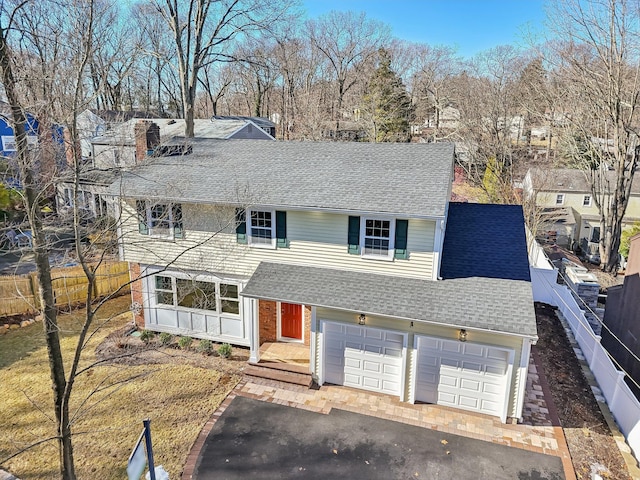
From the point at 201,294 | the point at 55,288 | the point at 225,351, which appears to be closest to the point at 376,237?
the point at 225,351

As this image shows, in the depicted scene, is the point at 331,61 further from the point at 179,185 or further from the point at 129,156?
the point at 179,185

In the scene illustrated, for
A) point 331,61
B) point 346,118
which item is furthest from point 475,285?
point 331,61

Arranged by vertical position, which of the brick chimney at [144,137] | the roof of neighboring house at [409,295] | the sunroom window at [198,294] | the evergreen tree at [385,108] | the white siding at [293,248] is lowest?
the sunroom window at [198,294]

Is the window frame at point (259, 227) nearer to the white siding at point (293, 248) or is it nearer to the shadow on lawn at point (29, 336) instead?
the white siding at point (293, 248)

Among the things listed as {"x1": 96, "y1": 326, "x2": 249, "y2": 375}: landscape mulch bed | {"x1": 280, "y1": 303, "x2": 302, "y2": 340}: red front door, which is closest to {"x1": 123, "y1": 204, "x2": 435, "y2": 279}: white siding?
{"x1": 280, "y1": 303, "x2": 302, "y2": 340}: red front door

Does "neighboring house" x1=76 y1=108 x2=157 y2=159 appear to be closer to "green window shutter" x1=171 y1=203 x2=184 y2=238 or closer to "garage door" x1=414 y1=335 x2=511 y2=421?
"green window shutter" x1=171 y1=203 x2=184 y2=238

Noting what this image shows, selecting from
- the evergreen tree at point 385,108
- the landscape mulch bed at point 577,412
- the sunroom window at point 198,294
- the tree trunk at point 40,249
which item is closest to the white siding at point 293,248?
the sunroom window at point 198,294
